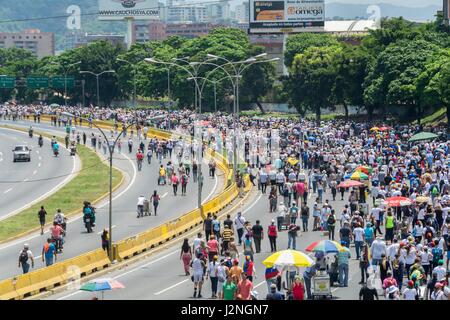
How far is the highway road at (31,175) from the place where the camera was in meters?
70.4

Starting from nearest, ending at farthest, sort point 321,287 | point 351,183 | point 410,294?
point 410,294
point 321,287
point 351,183

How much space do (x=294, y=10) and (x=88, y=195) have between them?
335ft

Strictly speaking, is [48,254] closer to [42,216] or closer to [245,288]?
[42,216]

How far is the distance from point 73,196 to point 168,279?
33091 millimetres

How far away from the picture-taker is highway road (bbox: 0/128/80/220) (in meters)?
70.4

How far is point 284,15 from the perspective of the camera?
169000 mm

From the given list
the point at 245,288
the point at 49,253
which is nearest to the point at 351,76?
the point at 49,253

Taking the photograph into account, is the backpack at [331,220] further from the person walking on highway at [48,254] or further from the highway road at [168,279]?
the person walking on highway at [48,254]

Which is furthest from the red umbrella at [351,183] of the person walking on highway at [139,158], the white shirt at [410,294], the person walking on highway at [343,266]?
the person walking on highway at [139,158]

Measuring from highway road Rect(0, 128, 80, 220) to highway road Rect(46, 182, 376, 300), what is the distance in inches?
805

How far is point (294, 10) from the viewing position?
556ft

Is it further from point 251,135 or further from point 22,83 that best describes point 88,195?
point 22,83
